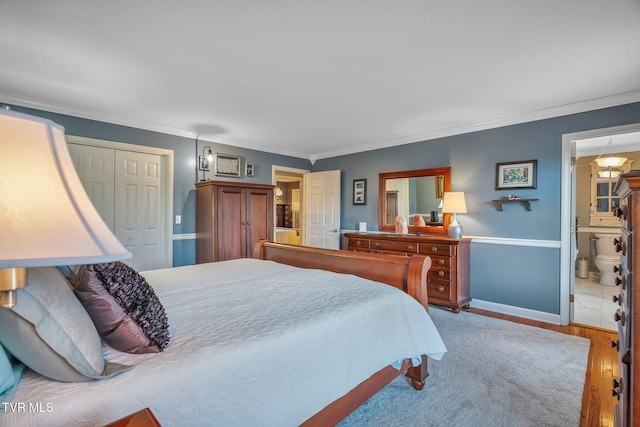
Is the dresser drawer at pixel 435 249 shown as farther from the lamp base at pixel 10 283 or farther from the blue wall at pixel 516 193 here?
the lamp base at pixel 10 283

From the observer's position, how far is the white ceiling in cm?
166

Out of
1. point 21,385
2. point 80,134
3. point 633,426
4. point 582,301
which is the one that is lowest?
point 582,301

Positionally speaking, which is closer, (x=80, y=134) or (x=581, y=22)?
(x=581, y=22)

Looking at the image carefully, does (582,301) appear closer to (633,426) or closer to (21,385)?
(633,426)

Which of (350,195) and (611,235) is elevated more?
(350,195)

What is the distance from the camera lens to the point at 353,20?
5.65 ft

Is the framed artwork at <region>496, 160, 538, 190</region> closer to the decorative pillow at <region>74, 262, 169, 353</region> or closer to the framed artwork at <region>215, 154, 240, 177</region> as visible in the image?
the framed artwork at <region>215, 154, 240, 177</region>

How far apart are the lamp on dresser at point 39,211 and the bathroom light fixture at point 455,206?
3.69 metres

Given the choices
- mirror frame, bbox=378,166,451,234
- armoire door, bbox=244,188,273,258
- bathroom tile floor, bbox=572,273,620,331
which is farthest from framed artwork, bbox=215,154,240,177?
bathroom tile floor, bbox=572,273,620,331

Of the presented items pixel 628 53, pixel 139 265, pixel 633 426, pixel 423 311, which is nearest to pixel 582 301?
pixel 628 53

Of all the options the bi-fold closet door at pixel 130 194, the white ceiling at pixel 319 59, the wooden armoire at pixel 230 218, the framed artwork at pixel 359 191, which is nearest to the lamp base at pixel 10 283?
the white ceiling at pixel 319 59

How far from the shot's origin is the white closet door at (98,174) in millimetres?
3291

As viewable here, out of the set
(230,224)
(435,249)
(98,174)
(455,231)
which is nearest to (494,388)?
(435,249)

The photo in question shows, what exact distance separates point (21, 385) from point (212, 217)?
9.68 ft
